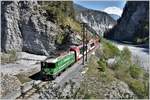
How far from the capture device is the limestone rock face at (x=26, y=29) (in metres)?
56.3

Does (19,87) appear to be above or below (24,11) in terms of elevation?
below

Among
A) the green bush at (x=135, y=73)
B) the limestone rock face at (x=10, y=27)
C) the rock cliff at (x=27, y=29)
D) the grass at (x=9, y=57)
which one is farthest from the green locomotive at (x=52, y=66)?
the limestone rock face at (x=10, y=27)

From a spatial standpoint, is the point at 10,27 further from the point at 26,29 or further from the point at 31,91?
the point at 31,91

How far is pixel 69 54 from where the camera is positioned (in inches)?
1871

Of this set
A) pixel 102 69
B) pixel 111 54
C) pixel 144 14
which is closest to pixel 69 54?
pixel 102 69

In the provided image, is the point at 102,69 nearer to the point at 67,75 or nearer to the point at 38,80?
the point at 67,75

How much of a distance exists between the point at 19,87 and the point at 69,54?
12.7 m

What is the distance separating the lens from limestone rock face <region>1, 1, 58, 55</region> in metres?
56.3

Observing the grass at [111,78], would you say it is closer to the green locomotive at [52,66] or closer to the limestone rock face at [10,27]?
the green locomotive at [52,66]

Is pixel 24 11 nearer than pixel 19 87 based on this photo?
No

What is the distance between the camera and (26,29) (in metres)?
58.7

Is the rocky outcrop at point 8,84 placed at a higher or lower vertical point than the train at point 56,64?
lower

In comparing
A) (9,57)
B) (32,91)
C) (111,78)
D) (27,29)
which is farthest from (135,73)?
(32,91)

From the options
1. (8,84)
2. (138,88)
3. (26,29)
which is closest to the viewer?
(8,84)
